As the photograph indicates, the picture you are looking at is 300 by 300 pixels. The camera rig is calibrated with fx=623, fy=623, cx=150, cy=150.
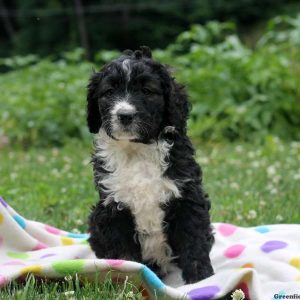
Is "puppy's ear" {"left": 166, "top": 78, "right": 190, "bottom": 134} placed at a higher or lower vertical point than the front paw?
higher

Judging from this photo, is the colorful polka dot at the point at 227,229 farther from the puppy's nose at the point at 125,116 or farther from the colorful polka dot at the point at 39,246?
the puppy's nose at the point at 125,116

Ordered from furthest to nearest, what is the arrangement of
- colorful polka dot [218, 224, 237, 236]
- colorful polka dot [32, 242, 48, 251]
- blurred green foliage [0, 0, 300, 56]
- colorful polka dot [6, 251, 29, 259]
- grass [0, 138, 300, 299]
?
blurred green foliage [0, 0, 300, 56], grass [0, 138, 300, 299], colorful polka dot [218, 224, 237, 236], colorful polka dot [32, 242, 48, 251], colorful polka dot [6, 251, 29, 259]

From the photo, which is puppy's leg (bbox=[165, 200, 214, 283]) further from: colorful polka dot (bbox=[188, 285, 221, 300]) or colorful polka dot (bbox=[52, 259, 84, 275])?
colorful polka dot (bbox=[52, 259, 84, 275])

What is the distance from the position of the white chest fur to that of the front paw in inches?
7.8

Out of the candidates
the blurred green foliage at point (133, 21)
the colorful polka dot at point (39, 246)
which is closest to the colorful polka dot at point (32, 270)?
the colorful polka dot at point (39, 246)

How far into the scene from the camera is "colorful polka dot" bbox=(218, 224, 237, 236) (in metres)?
4.68

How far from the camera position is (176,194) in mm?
3588

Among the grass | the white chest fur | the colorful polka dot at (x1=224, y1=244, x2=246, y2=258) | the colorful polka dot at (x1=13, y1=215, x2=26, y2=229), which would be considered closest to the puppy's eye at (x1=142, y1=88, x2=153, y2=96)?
the white chest fur

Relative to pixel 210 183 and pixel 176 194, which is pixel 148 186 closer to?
pixel 176 194

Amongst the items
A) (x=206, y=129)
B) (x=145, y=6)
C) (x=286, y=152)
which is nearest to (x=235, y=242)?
(x=286, y=152)

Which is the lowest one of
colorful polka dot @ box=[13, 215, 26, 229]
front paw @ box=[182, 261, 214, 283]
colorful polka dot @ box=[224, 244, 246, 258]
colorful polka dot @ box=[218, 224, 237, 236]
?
colorful polka dot @ box=[218, 224, 237, 236]

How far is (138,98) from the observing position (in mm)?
3559

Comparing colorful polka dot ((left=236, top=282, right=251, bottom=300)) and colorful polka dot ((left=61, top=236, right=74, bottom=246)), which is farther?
colorful polka dot ((left=61, top=236, right=74, bottom=246))

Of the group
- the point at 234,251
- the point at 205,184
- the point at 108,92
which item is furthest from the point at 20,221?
the point at 205,184
